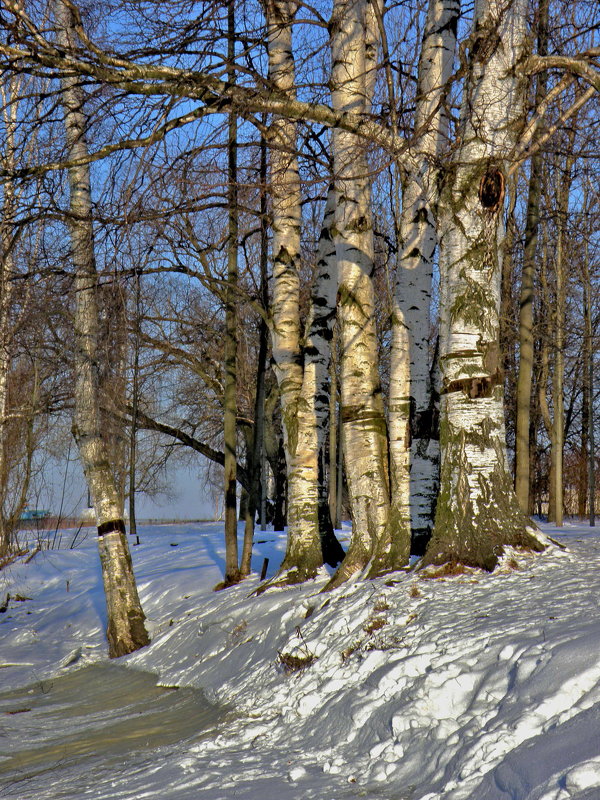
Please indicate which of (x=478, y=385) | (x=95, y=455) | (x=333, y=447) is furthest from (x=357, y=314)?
(x=333, y=447)

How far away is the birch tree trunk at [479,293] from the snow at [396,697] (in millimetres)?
497

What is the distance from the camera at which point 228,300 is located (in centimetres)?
1141

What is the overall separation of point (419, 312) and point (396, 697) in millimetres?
4714

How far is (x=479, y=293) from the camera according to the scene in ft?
20.8

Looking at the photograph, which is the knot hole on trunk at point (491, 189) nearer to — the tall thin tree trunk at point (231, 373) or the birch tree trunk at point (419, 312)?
the birch tree trunk at point (419, 312)

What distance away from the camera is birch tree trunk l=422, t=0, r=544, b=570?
6.12 m

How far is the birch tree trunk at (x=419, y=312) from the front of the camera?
7684 mm

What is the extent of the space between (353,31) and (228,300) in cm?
456

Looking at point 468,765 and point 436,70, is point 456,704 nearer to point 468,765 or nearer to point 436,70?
point 468,765

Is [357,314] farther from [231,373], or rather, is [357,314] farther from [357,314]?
[231,373]

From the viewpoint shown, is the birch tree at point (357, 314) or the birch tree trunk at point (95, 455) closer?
the birch tree at point (357, 314)

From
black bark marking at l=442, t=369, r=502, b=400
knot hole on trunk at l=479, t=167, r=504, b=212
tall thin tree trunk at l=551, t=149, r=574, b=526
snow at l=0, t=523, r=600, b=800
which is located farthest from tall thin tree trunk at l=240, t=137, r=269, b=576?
tall thin tree trunk at l=551, t=149, r=574, b=526

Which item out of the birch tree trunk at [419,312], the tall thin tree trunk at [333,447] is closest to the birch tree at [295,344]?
the birch tree trunk at [419,312]

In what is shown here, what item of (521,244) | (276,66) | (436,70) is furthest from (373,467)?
(521,244)
